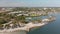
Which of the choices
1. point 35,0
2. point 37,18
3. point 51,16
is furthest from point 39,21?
point 35,0

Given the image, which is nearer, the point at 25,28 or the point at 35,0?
the point at 25,28

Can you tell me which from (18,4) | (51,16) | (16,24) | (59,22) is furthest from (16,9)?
(59,22)

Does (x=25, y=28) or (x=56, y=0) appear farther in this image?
(x=56, y=0)

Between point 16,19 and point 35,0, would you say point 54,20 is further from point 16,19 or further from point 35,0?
point 16,19

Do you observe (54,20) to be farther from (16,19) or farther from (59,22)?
(16,19)

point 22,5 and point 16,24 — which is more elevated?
point 22,5

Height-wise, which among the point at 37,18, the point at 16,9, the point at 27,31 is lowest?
the point at 27,31

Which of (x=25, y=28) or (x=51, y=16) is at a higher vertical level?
(x=51, y=16)

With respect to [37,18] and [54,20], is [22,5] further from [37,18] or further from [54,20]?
[54,20]
